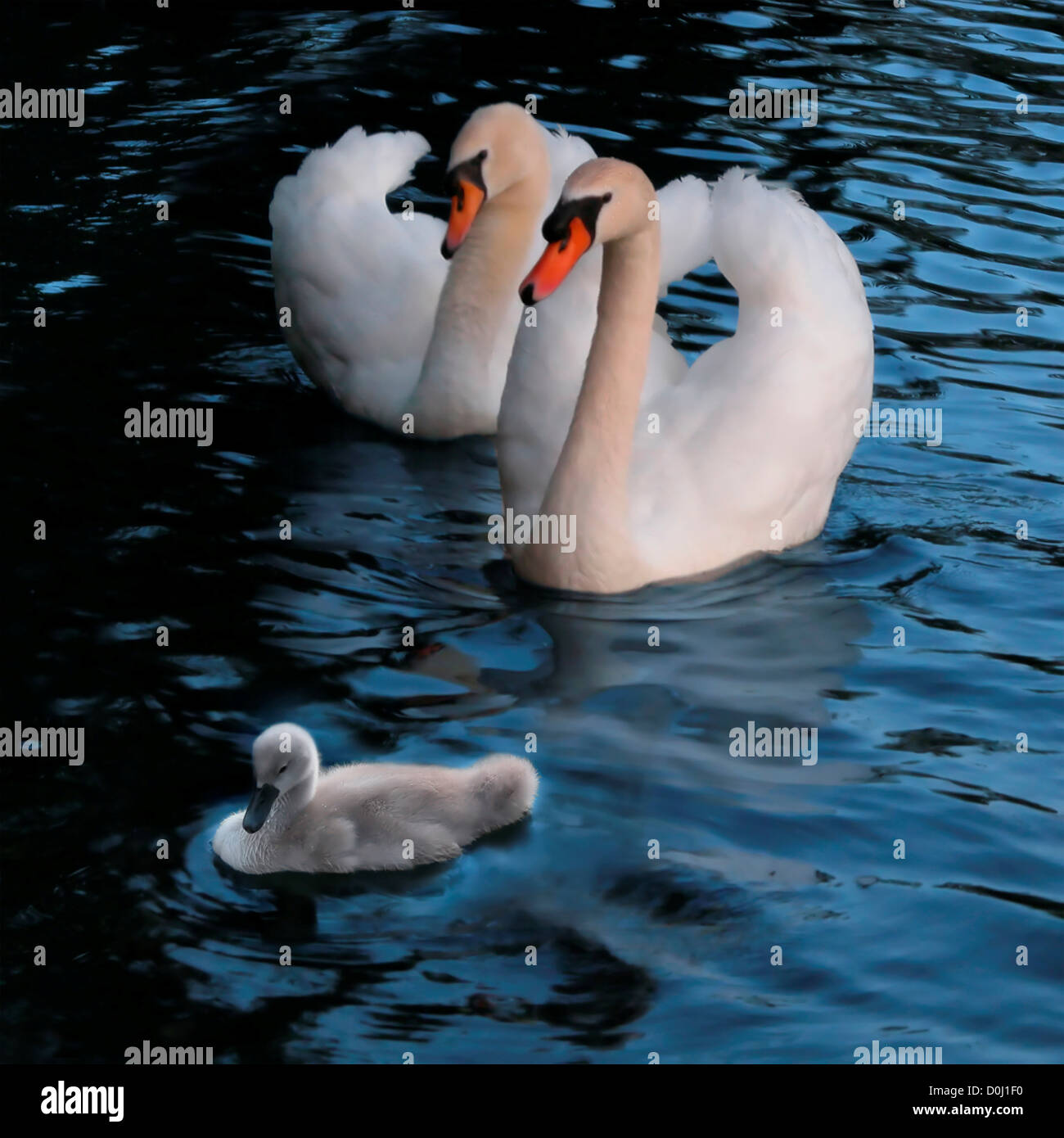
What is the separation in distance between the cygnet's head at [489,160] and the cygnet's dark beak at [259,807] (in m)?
3.17

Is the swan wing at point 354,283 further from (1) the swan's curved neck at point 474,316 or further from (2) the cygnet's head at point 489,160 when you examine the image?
(2) the cygnet's head at point 489,160

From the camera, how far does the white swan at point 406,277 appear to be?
891 cm

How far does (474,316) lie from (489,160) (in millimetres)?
711

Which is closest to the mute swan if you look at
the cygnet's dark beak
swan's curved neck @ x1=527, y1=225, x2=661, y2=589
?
the cygnet's dark beak

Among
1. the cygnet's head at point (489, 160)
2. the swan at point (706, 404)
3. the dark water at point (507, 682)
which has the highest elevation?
the cygnet's head at point (489, 160)

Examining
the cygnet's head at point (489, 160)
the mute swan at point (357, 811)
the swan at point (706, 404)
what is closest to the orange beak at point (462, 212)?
the cygnet's head at point (489, 160)

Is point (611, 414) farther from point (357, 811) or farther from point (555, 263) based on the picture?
point (357, 811)

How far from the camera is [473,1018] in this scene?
199 inches

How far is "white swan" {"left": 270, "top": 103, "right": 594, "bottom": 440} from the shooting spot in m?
8.91

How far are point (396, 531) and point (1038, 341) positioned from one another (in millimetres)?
3744

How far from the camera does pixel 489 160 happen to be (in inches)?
337
